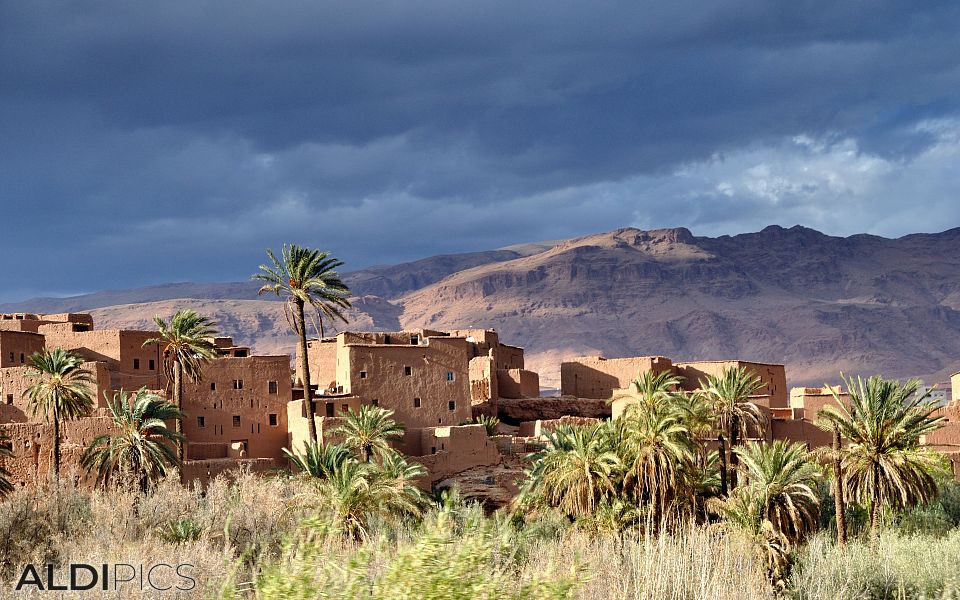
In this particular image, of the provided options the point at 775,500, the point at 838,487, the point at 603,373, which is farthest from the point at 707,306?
the point at 775,500

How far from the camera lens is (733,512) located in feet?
93.2

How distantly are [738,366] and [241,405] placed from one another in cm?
2441

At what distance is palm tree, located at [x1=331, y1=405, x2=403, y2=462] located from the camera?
1460 inches

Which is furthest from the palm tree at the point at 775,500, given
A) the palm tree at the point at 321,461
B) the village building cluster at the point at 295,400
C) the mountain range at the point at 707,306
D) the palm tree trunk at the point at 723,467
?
the mountain range at the point at 707,306

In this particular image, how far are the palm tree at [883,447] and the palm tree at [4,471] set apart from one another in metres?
Result: 21.8

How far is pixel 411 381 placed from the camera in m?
43.9

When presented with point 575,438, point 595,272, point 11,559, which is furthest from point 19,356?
point 595,272

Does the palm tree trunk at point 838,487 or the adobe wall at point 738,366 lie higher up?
the adobe wall at point 738,366

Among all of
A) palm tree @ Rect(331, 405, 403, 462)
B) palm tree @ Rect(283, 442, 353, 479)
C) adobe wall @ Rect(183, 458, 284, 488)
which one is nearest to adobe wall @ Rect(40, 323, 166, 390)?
adobe wall @ Rect(183, 458, 284, 488)

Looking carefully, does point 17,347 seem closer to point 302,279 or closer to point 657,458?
point 302,279

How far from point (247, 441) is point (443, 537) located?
33153 mm

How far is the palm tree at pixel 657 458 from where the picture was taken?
1185 inches

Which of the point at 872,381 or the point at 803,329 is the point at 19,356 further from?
the point at 803,329

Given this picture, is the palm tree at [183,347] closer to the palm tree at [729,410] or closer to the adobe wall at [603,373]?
the palm tree at [729,410]
